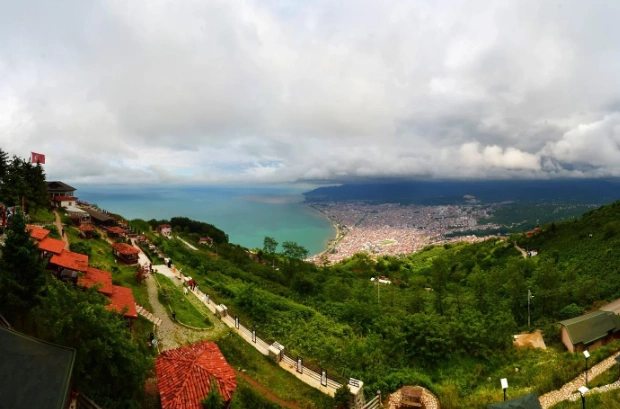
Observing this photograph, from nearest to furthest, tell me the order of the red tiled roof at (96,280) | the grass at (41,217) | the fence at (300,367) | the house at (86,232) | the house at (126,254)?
the fence at (300,367)
the red tiled roof at (96,280)
the house at (126,254)
the grass at (41,217)
the house at (86,232)

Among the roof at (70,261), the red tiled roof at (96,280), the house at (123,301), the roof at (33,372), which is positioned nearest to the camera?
the roof at (33,372)

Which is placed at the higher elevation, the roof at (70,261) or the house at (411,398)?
the roof at (70,261)

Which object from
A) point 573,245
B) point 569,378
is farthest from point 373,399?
point 573,245

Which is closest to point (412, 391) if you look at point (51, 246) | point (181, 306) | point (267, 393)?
point (267, 393)

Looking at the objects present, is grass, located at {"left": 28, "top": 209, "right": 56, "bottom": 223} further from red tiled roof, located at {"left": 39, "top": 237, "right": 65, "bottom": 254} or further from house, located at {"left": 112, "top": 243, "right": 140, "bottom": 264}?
red tiled roof, located at {"left": 39, "top": 237, "right": 65, "bottom": 254}

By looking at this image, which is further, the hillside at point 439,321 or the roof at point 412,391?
the hillside at point 439,321

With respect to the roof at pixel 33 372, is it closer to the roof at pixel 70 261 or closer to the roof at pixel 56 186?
the roof at pixel 70 261

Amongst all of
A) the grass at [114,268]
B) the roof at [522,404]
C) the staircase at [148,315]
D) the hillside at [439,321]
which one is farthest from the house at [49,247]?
the roof at [522,404]

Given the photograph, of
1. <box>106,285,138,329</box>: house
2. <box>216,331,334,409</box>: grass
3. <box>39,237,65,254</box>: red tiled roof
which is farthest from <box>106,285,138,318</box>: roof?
<box>216,331,334,409</box>: grass
